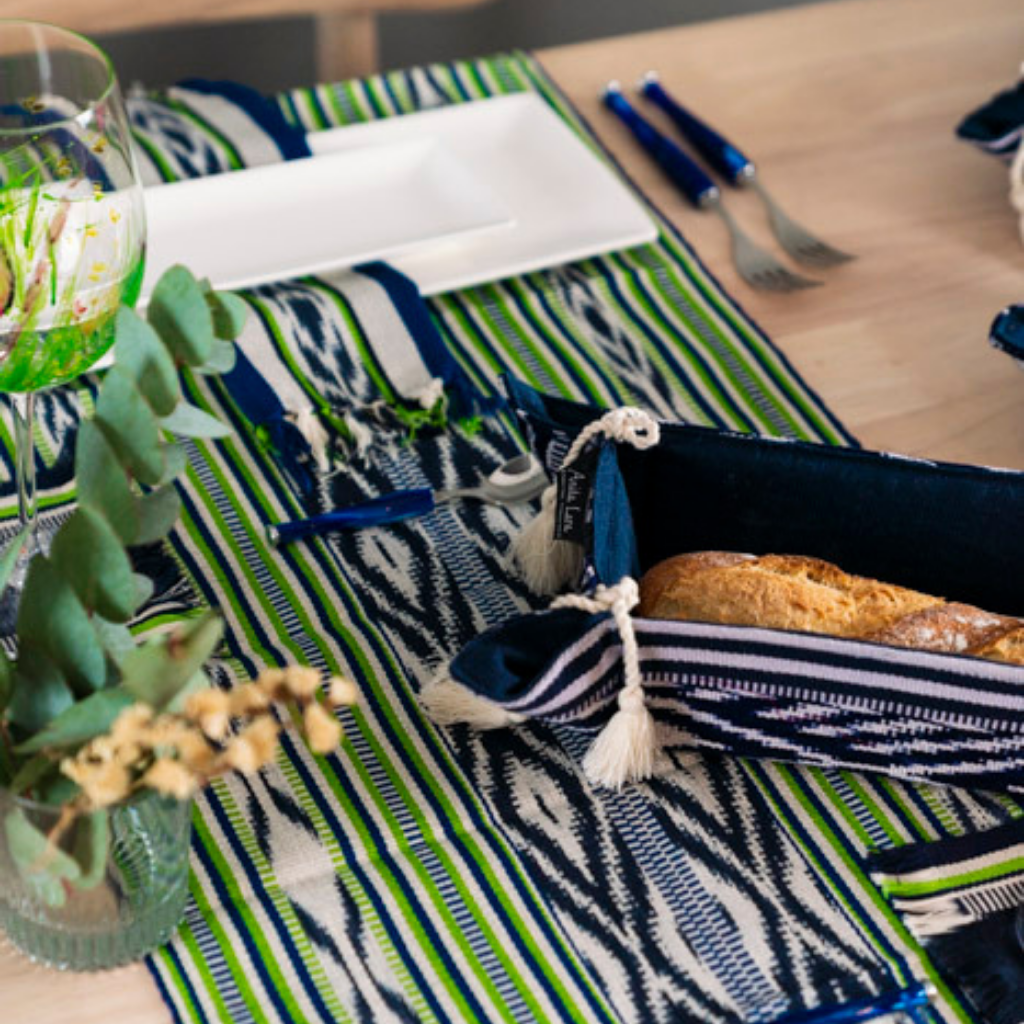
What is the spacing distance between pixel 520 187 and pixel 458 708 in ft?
1.98

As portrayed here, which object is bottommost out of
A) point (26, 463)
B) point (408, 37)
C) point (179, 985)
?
point (408, 37)

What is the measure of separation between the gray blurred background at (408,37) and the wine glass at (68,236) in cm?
158

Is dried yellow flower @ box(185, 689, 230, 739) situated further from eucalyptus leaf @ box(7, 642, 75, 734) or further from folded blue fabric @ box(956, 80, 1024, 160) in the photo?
folded blue fabric @ box(956, 80, 1024, 160)

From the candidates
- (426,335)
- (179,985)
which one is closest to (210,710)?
(179,985)

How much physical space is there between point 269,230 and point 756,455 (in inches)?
20.9

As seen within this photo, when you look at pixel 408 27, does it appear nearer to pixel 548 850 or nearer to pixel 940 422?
pixel 940 422

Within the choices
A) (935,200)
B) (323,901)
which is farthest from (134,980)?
(935,200)

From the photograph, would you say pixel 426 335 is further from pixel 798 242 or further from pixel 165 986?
pixel 165 986

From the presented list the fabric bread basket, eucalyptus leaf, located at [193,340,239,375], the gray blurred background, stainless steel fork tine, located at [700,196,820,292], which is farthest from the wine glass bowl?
the gray blurred background

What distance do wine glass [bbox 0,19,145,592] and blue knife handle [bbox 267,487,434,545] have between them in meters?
0.21

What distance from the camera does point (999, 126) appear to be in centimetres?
150

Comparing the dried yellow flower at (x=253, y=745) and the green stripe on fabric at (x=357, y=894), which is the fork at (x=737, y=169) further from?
the dried yellow flower at (x=253, y=745)

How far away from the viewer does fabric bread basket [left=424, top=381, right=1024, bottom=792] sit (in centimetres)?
95

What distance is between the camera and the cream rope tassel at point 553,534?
1036mm
